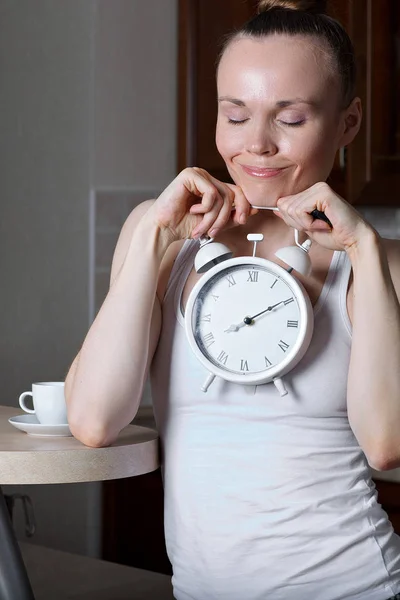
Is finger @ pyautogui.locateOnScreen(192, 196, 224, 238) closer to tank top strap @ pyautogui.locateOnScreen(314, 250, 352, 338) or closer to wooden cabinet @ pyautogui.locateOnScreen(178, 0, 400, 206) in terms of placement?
tank top strap @ pyautogui.locateOnScreen(314, 250, 352, 338)

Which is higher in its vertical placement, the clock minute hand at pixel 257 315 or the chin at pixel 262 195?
the chin at pixel 262 195

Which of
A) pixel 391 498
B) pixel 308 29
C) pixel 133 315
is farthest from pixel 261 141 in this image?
pixel 391 498

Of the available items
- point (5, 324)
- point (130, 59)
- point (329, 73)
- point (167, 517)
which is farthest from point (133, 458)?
point (130, 59)

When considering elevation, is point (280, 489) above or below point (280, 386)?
below

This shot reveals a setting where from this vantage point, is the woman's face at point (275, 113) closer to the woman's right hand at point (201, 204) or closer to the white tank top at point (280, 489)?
the woman's right hand at point (201, 204)

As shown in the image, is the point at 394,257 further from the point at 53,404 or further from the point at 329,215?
the point at 53,404

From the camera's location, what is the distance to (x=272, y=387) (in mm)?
1273

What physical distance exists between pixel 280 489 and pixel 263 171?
0.40 meters

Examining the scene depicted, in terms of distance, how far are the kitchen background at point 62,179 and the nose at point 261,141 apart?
1.79m

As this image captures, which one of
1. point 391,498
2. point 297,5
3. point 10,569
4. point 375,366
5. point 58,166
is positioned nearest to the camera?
point 375,366

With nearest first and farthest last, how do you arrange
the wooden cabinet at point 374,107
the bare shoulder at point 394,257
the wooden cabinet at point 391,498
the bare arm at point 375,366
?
the bare arm at point 375,366 → the bare shoulder at point 394,257 → the wooden cabinet at point 391,498 → the wooden cabinet at point 374,107

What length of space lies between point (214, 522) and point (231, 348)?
0.72 feet

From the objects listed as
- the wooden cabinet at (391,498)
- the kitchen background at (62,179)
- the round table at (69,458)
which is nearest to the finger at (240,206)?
the round table at (69,458)

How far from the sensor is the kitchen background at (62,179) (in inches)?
119
